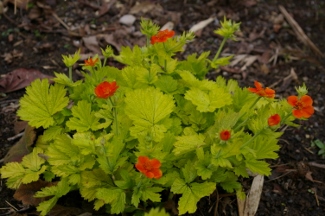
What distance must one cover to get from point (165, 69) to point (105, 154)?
74 centimetres

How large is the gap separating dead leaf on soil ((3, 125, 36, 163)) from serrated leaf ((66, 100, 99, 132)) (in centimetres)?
39

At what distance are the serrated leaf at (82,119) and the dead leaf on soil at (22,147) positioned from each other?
1.27 feet

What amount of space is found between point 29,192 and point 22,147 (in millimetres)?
315

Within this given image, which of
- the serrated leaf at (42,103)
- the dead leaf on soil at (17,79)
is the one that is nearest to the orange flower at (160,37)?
the serrated leaf at (42,103)

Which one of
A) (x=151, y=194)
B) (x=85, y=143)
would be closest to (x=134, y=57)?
(x=85, y=143)

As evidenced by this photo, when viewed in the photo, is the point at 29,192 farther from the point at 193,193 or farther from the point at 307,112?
the point at 307,112

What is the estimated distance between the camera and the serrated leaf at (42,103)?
2.35 meters

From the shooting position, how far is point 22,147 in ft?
8.46

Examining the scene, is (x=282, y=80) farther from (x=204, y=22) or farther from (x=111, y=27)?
(x=111, y=27)

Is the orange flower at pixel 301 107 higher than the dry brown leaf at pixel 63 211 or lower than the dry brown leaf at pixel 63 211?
higher

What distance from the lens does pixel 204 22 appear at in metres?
3.94

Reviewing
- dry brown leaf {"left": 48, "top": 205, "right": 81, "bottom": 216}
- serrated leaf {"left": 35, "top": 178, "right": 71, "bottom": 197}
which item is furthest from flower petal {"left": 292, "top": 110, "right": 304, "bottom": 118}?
dry brown leaf {"left": 48, "top": 205, "right": 81, "bottom": 216}

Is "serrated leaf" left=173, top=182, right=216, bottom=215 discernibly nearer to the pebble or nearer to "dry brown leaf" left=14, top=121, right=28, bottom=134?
"dry brown leaf" left=14, top=121, right=28, bottom=134

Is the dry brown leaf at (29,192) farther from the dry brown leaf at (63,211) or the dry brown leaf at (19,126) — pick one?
the dry brown leaf at (19,126)
